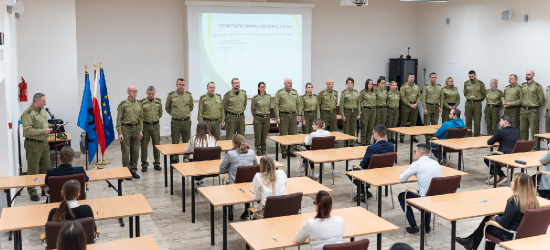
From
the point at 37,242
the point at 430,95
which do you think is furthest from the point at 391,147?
the point at 430,95

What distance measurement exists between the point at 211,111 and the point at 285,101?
5.44 feet

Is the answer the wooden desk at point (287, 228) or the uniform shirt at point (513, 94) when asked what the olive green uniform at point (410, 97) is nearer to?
the uniform shirt at point (513, 94)

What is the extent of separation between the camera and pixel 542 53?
34.7 feet

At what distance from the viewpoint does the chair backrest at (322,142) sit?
309 inches

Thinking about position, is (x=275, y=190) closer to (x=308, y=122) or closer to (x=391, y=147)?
(x=391, y=147)

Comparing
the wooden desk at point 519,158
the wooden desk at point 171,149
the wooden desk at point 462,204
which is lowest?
the wooden desk at point 462,204

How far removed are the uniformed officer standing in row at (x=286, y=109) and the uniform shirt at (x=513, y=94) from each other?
4.65 meters

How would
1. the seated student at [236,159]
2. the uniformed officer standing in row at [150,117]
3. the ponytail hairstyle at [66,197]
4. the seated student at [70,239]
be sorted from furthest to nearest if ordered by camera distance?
the uniformed officer standing in row at [150,117]
the seated student at [236,159]
the ponytail hairstyle at [66,197]
the seated student at [70,239]

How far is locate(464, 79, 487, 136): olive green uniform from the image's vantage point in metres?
11.6

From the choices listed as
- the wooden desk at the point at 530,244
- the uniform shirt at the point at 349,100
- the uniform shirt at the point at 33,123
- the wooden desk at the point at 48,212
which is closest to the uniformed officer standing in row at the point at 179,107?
the uniform shirt at the point at 33,123

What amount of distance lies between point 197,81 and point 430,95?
5511mm

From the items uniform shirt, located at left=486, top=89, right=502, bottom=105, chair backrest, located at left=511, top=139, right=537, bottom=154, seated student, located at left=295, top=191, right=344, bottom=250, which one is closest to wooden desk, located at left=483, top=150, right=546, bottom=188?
chair backrest, located at left=511, top=139, right=537, bottom=154

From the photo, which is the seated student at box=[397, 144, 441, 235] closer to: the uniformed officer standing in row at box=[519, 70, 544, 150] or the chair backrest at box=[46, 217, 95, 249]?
the chair backrest at box=[46, 217, 95, 249]

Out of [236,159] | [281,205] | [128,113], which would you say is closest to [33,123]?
[128,113]
